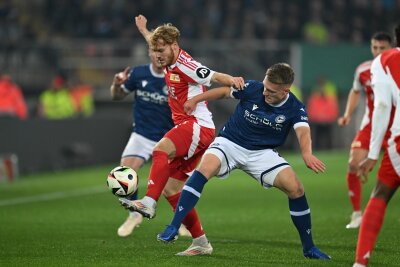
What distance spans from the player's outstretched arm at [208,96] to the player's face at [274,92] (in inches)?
14.5

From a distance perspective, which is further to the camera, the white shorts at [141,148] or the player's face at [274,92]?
the white shorts at [141,148]

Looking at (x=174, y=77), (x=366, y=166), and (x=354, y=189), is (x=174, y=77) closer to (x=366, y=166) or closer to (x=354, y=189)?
(x=366, y=166)

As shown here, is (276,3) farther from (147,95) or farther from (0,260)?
(0,260)

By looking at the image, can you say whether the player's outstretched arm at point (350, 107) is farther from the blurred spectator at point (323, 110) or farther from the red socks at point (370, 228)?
the blurred spectator at point (323, 110)

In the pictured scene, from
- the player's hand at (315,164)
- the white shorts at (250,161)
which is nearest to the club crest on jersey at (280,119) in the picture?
the white shorts at (250,161)

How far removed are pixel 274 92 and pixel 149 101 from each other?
322 centimetres

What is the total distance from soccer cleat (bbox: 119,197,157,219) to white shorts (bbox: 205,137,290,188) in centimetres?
68

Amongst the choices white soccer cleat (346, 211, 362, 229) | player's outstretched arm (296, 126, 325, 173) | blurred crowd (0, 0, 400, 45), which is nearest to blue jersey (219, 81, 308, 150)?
player's outstretched arm (296, 126, 325, 173)

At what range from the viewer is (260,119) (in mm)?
9047

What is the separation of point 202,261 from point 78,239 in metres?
2.26

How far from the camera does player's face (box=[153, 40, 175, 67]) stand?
9.45 meters

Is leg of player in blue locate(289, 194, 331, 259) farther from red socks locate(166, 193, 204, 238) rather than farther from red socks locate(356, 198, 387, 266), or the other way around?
red socks locate(356, 198, 387, 266)

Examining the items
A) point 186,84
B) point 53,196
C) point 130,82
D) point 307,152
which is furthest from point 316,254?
point 53,196

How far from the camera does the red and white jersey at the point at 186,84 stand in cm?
945
